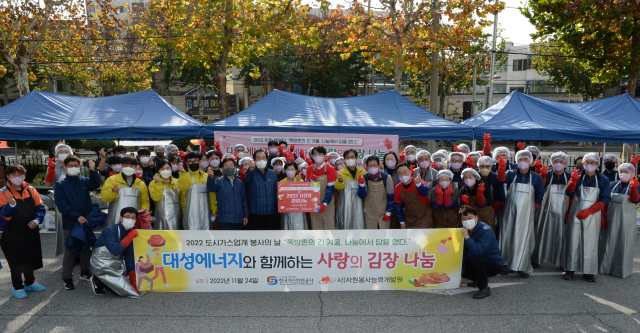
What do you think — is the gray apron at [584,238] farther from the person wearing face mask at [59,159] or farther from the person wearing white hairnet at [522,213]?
the person wearing face mask at [59,159]

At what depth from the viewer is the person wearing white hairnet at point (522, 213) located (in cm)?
554

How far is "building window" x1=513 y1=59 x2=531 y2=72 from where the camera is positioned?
4017 cm

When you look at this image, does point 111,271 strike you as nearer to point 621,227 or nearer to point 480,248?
point 480,248

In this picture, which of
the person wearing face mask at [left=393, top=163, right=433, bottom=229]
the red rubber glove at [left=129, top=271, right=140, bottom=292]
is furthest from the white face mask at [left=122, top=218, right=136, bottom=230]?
the person wearing face mask at [left=393, top=163, right=433, bottom=229]

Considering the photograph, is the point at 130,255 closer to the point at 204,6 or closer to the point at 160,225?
the point at 160,225

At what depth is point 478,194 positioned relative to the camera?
5.31 m

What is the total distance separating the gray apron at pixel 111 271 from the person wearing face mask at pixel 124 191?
67 cm

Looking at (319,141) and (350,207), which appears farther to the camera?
(319,141)

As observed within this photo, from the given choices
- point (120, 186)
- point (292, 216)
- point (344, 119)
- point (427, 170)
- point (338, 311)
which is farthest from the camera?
point (344, 119)

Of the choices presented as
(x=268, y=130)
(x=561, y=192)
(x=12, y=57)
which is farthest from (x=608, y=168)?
(x=12, y=57)

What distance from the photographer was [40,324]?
4.26m

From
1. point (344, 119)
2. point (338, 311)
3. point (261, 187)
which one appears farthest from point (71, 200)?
point (344, 119)

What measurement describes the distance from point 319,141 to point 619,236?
527 centimetres

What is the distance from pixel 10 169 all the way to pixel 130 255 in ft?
5.54
